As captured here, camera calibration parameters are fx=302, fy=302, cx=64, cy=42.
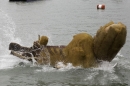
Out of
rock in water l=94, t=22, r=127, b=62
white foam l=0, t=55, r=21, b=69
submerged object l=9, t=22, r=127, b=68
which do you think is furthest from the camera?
white foam l=0, t=55, r=21, b=69

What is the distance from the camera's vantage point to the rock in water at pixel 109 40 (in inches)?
493

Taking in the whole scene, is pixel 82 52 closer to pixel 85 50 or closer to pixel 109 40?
pixel 85 50

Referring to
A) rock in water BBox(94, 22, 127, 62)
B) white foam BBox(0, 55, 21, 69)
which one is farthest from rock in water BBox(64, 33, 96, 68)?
white foam BBox(0, 55, 21, 69)

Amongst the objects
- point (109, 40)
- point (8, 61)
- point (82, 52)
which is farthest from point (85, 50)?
point (8, 61)

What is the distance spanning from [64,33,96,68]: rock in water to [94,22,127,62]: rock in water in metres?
0.32

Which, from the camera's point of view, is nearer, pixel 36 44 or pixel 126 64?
pixel 36 44

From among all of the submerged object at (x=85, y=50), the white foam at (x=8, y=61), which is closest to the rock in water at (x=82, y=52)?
the submerged object at (x=85, y=50)

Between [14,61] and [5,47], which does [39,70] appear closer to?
[14,61]

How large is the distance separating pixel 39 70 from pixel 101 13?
85.7 ft

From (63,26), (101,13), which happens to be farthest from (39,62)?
(101,13)

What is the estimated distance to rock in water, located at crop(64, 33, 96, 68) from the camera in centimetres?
1374

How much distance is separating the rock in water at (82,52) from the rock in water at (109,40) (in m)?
0.32

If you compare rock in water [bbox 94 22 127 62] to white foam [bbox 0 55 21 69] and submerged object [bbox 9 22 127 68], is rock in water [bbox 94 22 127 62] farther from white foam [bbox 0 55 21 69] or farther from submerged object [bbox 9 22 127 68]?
white foam [bbox 0 55 21 69]

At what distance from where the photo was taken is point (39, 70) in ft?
47.8
